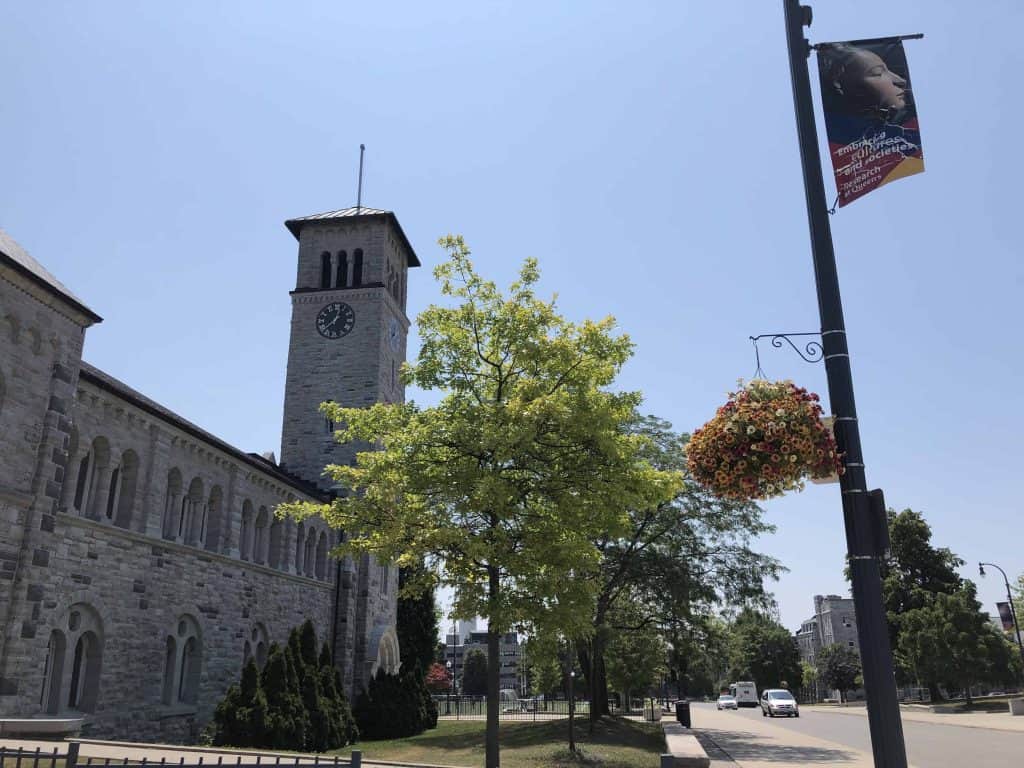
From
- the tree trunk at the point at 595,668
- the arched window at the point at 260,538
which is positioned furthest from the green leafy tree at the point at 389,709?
the arched window at the point at 260,538

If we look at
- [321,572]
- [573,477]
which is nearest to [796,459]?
[573,477]

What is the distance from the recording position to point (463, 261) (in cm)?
1554

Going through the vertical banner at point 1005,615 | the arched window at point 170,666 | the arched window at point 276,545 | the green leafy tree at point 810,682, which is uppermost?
the arched window at point 276,545

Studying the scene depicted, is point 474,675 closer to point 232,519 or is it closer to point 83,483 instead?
point 232,519

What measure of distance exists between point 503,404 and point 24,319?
11013mm

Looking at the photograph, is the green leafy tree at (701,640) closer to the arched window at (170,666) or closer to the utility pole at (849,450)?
the arched window at (170,666)

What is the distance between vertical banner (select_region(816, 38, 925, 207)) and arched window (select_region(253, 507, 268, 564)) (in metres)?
25.4

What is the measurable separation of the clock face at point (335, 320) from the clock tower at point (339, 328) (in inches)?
1.9

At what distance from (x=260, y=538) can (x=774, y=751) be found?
18.4 meters

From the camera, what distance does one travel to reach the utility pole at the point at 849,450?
4.96 metres

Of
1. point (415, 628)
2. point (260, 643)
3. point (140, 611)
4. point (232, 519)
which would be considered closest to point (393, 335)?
point (232, 519)

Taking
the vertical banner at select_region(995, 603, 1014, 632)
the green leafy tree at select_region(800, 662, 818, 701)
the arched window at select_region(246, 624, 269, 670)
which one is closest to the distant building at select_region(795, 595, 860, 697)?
the green leafy tree at select_region(800, 662, 818, 701)

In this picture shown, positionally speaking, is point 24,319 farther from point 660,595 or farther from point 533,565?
point 660,595

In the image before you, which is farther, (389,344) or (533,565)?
(389,344)
